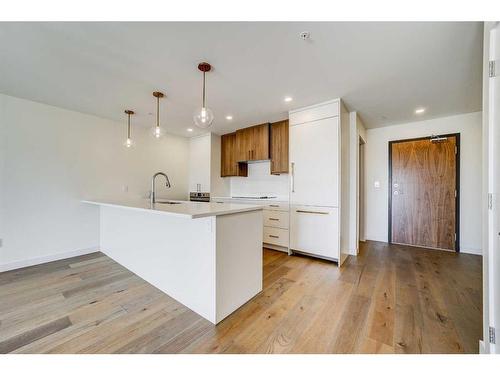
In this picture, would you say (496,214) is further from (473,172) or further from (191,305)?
(473,172)

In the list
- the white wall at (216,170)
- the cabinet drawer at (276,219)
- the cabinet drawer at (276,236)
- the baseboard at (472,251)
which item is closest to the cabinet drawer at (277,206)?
the cabinet drawer at (276,219)

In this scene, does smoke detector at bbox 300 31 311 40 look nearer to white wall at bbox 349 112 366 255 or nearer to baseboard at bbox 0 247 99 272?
white wall at bbox 349 112 366 255

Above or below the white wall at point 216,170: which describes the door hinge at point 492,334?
below

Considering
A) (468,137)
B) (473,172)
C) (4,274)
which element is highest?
(468,137)

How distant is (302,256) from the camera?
3.29 metres

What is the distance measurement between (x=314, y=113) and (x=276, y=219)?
1.84 m

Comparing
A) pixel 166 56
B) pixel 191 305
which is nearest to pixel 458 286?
pixel 191 305

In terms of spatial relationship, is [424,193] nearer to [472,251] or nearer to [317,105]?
[472,251]

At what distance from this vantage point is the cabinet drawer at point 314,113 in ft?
9.39

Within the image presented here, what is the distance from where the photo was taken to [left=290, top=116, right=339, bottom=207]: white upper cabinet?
288 cm

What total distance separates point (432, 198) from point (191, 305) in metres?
4.33

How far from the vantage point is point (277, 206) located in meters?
3.55

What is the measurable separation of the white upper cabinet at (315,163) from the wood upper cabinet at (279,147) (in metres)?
0.39

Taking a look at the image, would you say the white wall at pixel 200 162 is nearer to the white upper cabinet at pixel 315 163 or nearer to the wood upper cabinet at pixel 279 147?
the wood upper cabinet at pixel 279 147
